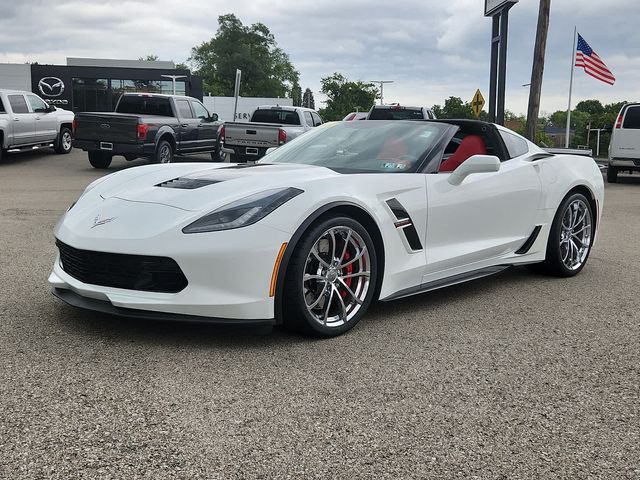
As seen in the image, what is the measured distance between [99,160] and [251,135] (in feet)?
17.2

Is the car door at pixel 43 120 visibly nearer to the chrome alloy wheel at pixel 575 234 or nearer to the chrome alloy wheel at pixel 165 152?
the chrome alloy wheel at pixel 165 152

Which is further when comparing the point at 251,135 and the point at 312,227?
the point at 251,135

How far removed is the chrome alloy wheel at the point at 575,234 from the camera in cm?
588

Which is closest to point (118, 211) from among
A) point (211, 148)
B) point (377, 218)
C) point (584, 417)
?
point (377, 218)

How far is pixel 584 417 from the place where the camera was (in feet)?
9.95

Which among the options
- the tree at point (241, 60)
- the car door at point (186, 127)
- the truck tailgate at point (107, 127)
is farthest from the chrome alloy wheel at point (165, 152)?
the tree at point (241, 60)

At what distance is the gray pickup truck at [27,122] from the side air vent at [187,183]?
626 inches

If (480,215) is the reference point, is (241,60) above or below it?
above

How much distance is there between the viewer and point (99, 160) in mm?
18922

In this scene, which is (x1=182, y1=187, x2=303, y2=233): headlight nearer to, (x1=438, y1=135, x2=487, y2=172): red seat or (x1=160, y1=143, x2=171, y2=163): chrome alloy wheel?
(x1=438, y1=135, x2=487, y2=172): red seat

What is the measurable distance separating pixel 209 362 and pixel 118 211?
1051mm

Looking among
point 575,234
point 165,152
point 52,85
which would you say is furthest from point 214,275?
point 52,85

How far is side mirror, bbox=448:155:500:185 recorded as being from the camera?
458 cm

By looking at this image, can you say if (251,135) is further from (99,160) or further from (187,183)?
(187,183)
